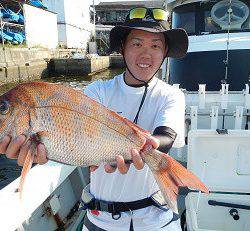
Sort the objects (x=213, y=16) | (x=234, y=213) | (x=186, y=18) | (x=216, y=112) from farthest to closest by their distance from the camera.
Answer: (x=186, y=18), (x=213, y=16), (x=216, y=112), (x=234, y=213)

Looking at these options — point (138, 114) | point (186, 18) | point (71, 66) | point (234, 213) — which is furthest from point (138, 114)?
point (71, 66)

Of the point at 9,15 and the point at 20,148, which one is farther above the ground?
the point at 9,15

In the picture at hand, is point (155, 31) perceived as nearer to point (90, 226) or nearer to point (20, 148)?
point (20, 148)

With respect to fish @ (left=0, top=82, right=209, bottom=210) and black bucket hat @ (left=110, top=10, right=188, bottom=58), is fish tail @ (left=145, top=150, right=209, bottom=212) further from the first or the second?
black bucket hat @ (left=110, top=10, right=188, bottom=58)

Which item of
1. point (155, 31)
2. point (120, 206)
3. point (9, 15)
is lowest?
point (120, 206)

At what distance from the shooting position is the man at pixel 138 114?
2.30 metres

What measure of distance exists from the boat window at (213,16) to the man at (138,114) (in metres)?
5.52

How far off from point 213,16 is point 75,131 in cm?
666

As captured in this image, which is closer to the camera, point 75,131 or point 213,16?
point 75,131

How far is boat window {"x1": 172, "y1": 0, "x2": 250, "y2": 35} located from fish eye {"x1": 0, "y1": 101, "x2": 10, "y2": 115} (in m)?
6.44

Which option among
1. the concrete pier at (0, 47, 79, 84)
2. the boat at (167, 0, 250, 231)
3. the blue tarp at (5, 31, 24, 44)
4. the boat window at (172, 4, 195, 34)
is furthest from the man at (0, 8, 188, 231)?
the blue tarp at (5, 31, 24, 44)

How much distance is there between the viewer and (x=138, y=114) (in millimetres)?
2383

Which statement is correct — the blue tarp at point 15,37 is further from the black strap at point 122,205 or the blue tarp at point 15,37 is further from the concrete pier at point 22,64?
the black strap at point 122,205

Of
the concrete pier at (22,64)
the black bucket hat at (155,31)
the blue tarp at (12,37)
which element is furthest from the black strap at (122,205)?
the blue tarp at (12,37)
